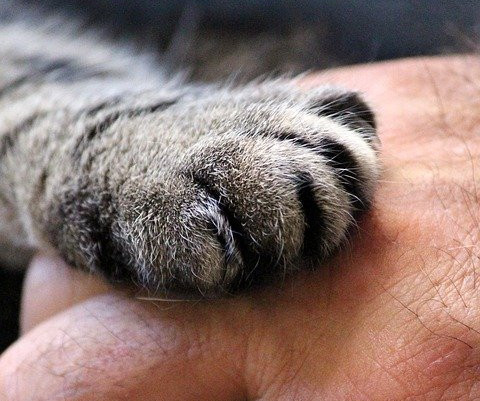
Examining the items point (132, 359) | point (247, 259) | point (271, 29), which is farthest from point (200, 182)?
point (271, 29)

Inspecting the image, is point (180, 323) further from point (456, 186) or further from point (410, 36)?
point (410, 36)

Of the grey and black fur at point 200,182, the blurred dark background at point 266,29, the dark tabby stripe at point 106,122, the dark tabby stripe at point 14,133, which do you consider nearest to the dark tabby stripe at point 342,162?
the grey and black fur at point 200,182

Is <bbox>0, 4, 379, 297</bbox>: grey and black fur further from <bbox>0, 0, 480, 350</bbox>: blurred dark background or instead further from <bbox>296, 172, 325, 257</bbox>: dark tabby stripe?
<bbox>0, 0, 480, 350</bbox>: blurred dark background

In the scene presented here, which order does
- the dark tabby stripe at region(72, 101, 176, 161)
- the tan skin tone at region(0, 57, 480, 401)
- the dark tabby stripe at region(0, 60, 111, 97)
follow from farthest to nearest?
1. the dark tabby stripe at region(0, 60, 111, 97)
2. the dark tabby stripe at region(72, 101, 176, 161)
3. the tan skin tone at region(0, 57, 480, 401)

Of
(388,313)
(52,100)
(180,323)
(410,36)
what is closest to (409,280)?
(388,313)

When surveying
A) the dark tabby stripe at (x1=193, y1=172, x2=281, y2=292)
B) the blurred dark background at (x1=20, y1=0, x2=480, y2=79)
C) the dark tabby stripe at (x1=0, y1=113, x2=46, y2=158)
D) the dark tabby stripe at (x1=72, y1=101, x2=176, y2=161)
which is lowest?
the blurred dark background at (x1=20, y1=0, x2=480, y2=79)

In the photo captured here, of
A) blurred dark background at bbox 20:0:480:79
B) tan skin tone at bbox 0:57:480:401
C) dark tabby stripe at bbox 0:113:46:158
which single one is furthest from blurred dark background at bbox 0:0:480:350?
Result: tan skin tone at bbox 0:57:480:401

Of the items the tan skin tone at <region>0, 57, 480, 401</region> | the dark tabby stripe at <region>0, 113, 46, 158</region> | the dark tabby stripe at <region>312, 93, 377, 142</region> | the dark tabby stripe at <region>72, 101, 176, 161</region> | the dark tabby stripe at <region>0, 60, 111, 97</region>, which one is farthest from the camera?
the dark tabby stripe at <region>0, 60, 111, 97</region>
